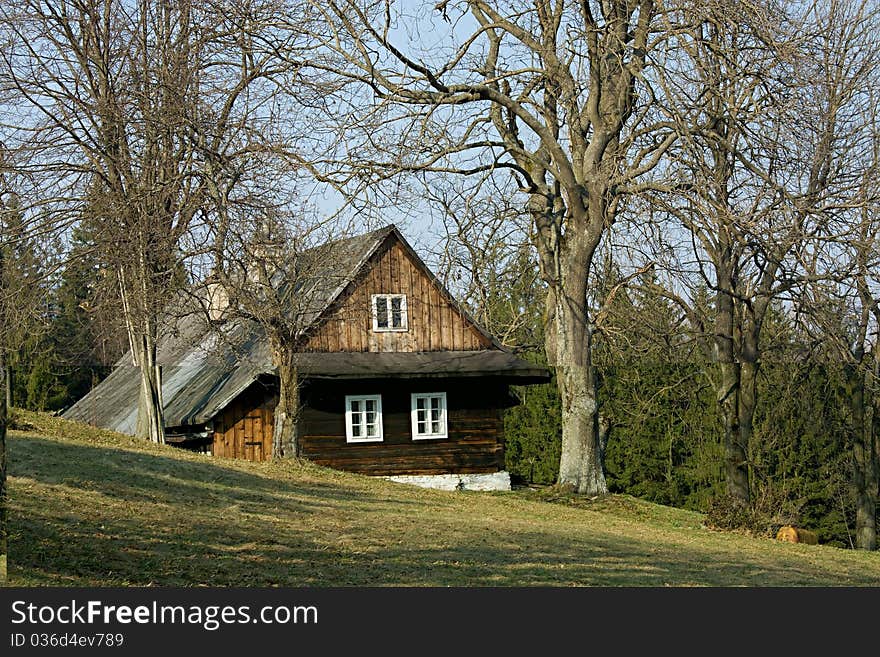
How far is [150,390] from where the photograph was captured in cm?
2775

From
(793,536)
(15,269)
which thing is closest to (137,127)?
(15,269)

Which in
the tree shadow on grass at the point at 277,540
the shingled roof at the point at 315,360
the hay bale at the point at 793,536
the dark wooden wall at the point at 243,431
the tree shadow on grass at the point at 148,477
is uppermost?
the shingled roof at the point at 315,360

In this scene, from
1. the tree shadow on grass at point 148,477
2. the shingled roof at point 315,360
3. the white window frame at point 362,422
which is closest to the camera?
the tree shadow on grass at point 148,477

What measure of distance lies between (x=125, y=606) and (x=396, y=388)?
21783 millimetres

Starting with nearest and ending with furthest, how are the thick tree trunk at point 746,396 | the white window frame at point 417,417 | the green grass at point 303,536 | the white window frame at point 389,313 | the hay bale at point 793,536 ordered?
the green grass at point 303,536
the hay bale at point 793,536
the thick tree trunk at point 746,396
the white window frame at point 417,417
the white window frame at point 389,313

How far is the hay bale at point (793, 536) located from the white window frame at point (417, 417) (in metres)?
10.6

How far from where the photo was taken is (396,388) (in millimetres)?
30328

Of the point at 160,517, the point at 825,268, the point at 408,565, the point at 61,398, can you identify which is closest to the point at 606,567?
the point at 408,565

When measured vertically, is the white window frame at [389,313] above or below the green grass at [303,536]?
above

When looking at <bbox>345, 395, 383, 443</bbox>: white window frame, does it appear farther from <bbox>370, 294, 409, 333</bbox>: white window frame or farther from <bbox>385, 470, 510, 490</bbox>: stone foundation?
<bbox>370, 294, 409, 333</bbox>: white window frame

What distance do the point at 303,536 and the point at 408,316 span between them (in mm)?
17681

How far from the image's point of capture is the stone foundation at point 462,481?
1184 inches

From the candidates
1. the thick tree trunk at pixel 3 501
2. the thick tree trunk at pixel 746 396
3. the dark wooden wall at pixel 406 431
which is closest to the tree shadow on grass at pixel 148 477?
the thick tree trunk at pixel 3 501

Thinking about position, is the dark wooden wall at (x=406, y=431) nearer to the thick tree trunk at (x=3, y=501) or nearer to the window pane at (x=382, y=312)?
the window pane at (x=382, y=312)
